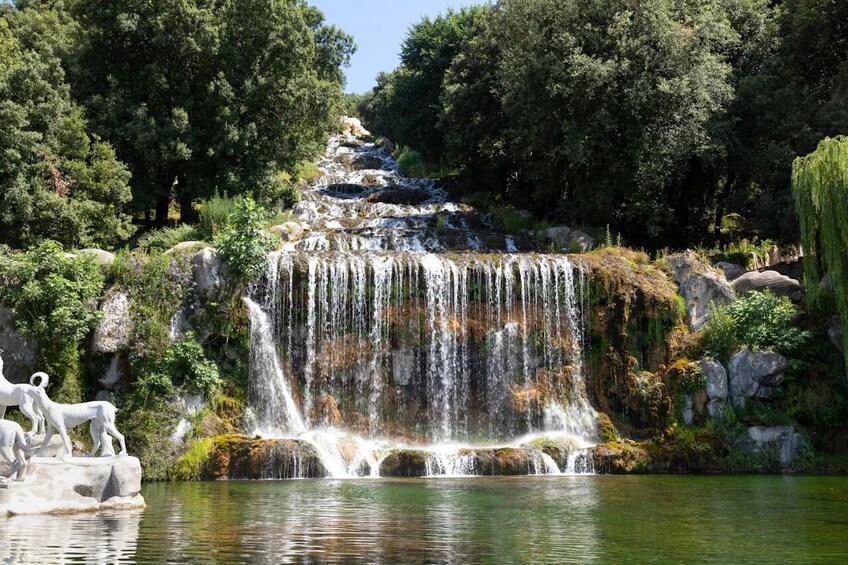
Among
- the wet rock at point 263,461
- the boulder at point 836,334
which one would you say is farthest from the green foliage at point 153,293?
the boulder at point 836,334

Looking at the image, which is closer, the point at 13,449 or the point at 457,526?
the point at 457,526

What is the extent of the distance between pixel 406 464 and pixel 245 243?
739 cm

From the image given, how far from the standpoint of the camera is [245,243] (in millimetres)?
23938

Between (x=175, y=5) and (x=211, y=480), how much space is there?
685 inches

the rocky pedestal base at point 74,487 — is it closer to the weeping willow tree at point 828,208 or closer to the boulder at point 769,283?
the weeping willow tree at point 828,208

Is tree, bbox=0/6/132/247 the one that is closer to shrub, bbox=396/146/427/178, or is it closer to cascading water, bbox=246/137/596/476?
cascading water, bbox=246/137/596/476

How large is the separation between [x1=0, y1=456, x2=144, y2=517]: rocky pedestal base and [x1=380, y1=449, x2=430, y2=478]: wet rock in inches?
297

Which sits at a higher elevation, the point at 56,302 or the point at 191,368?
the point at 56,302

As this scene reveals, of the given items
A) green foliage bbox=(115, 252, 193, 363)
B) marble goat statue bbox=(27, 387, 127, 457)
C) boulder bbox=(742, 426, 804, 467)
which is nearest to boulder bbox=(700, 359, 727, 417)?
boulder bbox=(742, 426, 804, 467)

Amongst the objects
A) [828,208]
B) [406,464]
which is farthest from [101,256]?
[828,208]

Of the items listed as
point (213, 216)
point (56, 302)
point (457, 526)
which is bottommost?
point (457, 526)

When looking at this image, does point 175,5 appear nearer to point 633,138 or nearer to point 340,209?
point 340,209

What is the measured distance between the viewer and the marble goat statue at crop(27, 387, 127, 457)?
1379 centimetres

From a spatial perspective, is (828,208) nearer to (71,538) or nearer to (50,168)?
(71,538)
